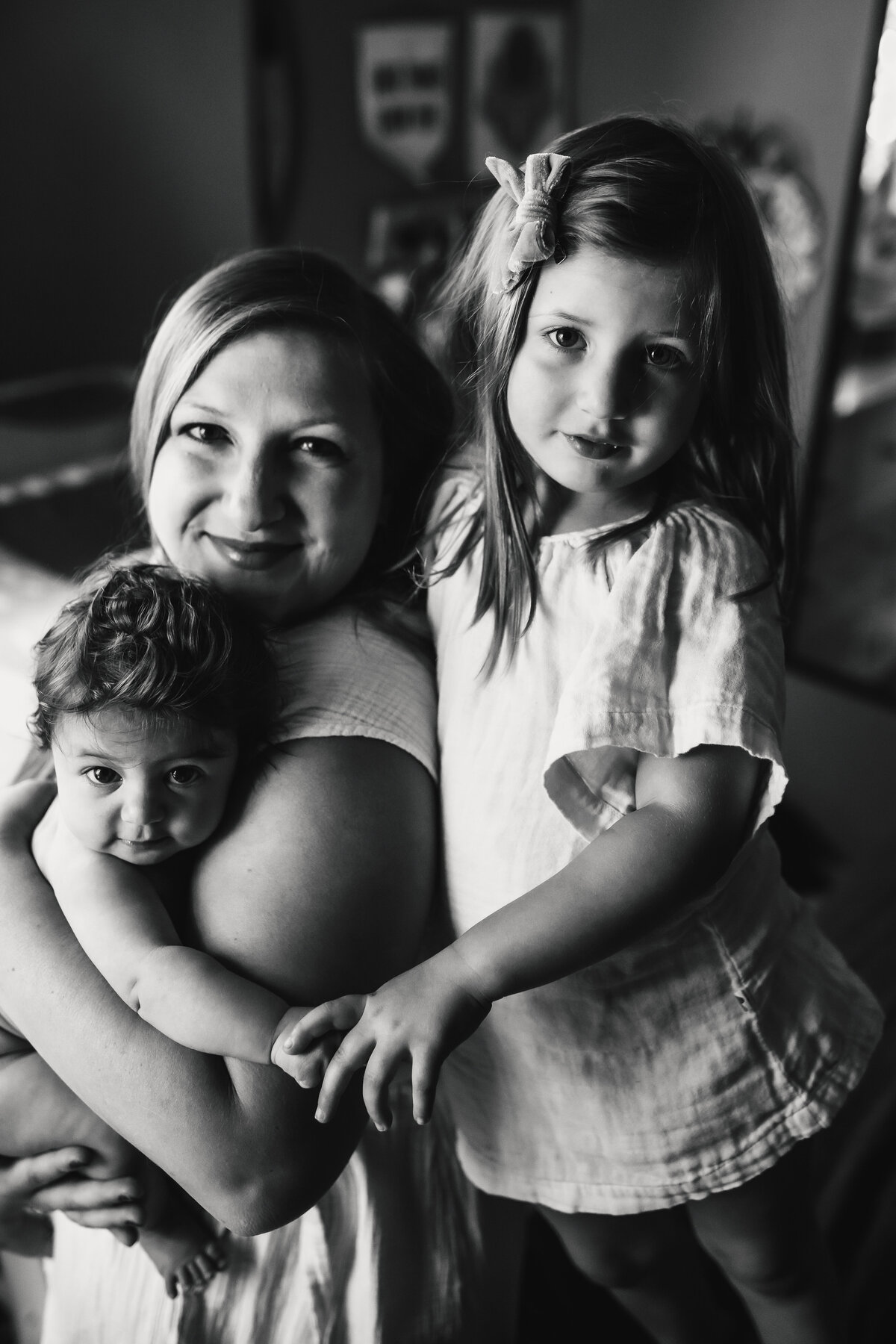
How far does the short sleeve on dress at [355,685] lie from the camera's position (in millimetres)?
859

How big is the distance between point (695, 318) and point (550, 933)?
1.38 ft

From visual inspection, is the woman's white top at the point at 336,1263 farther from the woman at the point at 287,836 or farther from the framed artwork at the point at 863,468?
the framed artwork at the point at 863,468

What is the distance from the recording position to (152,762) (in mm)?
775

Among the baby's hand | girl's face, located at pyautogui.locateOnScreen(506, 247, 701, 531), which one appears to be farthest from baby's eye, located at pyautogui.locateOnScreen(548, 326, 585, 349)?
the baby's hand

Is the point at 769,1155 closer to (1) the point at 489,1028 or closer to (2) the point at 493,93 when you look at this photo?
(1) the point at 489,1028

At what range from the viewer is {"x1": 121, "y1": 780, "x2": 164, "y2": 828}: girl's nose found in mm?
774

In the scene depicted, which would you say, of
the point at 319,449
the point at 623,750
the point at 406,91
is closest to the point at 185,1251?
the point at 623,750

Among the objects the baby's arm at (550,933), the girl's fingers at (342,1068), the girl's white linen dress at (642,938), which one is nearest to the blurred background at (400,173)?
the girl's white linen dress at (642,938)

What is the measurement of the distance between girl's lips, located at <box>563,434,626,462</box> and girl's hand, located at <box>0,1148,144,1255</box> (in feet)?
2.18

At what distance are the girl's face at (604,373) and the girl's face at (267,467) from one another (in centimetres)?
14

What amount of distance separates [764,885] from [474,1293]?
476mm

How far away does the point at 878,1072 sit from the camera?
1688 millimetres

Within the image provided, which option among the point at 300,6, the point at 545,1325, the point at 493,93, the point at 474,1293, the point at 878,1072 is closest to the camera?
the point at 474,1293

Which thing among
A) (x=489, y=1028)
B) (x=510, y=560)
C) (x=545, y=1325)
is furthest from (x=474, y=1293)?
(x=510, y=560)
